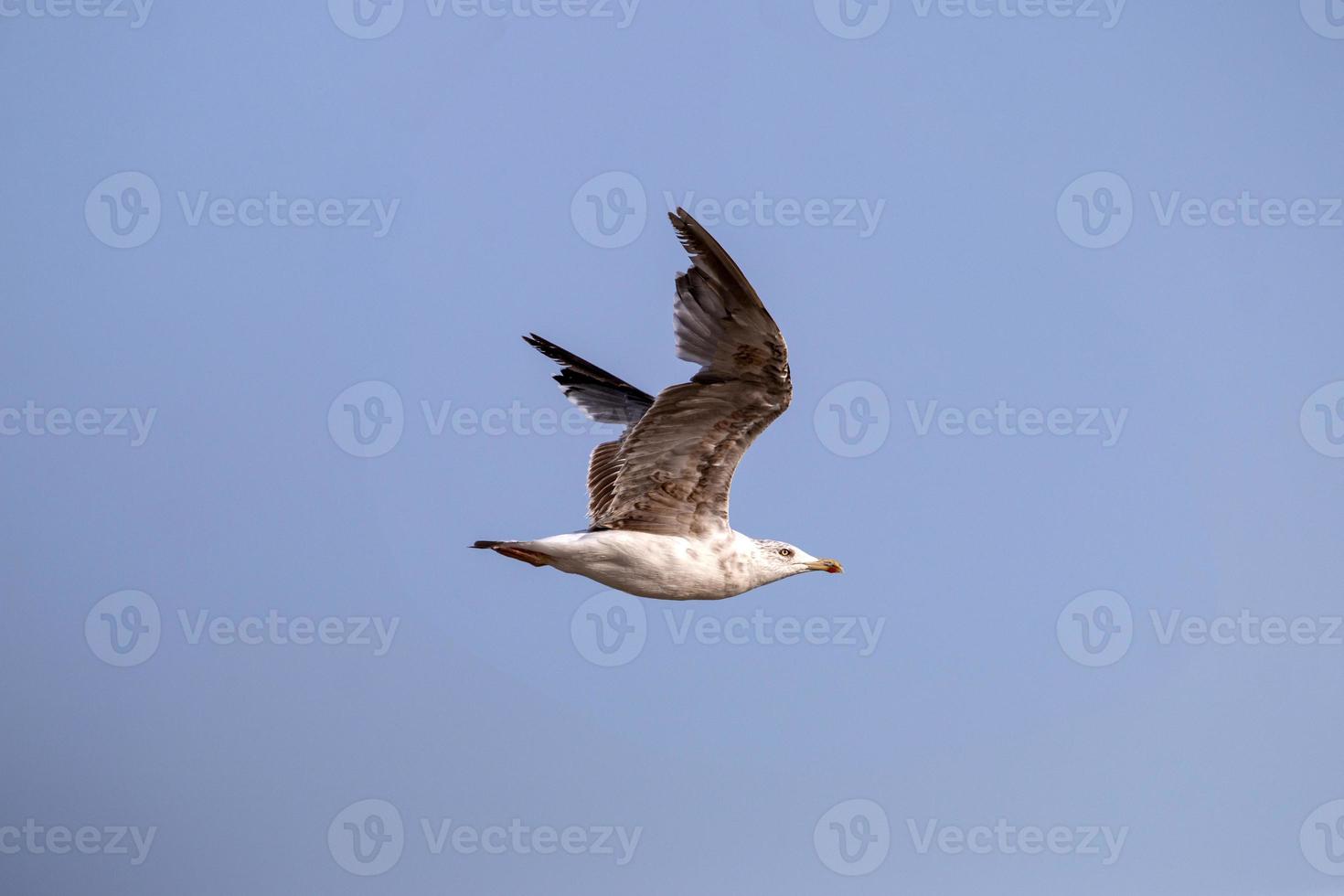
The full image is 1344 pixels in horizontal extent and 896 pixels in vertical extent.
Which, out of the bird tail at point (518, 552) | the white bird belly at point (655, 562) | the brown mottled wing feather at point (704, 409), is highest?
the brown mottled wing feather at point (704, 409)

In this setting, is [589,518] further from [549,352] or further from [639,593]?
[549,352]

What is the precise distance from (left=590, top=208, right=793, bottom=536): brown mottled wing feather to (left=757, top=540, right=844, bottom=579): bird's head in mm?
268

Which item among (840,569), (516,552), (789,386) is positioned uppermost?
(789,386)

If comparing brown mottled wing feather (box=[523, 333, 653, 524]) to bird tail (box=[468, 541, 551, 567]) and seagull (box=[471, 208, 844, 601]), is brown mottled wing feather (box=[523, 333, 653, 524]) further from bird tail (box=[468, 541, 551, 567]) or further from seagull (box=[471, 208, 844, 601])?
bird tail (box=[468, 541, 551, 567])

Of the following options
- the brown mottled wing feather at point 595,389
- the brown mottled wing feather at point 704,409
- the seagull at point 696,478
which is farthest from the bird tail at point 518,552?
the brown mottled wing feather at point 595,389

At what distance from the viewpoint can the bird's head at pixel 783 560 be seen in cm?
872

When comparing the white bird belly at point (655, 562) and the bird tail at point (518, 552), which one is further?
the white bird belly at point (655, 562)

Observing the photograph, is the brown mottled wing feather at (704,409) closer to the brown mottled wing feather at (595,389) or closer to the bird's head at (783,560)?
the bird's head at (783,560)

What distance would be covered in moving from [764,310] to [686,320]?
0.41m

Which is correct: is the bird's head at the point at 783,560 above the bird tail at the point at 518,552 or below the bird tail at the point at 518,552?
above

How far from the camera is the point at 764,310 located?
768cm

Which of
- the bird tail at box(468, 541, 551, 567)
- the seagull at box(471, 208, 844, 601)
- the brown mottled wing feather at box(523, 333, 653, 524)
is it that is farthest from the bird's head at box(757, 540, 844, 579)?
the brown mottled wing feather at box(523, 333, 653, 524)

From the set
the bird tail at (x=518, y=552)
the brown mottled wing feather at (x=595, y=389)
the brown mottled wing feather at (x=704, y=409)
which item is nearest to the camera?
the brown mottled wing feather at (x=704, y=409)

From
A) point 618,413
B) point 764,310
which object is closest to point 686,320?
point 764,310
